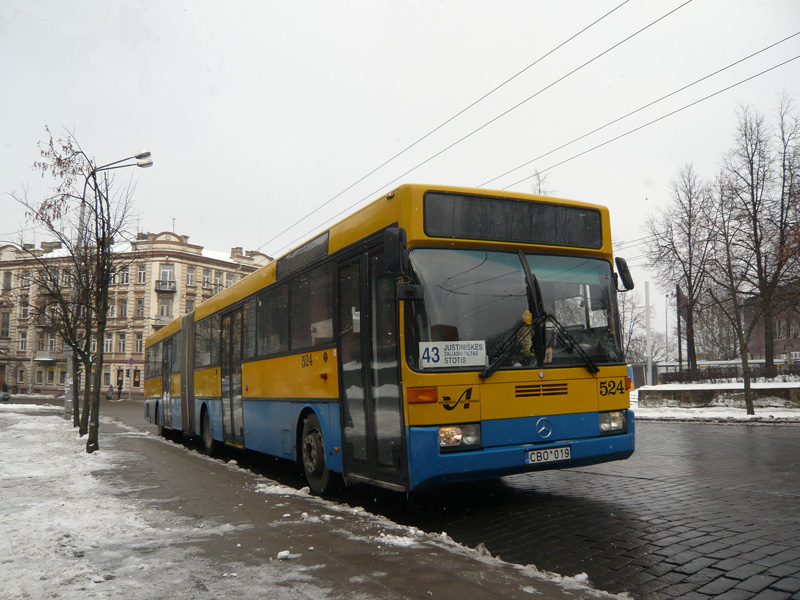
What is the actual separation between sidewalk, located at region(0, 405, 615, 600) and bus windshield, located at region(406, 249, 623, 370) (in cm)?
173

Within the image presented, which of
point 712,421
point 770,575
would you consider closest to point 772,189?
point 712,421

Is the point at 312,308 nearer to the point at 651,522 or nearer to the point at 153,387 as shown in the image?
the point at 651,522

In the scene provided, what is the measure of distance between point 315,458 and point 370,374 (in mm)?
1981

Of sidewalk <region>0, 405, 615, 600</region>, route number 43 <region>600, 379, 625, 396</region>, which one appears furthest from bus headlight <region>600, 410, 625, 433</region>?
sidewalk <region>0, 405, 615, 600</region>

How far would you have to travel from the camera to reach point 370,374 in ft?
23.3

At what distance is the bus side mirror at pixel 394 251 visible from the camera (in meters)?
6.21

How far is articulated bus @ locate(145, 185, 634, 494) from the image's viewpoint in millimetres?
6309

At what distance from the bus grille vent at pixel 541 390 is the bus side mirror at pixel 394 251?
1.61m

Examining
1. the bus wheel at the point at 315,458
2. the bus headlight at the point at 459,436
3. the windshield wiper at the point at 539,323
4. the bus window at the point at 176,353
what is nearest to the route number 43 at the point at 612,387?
the windshield wiper at the point at 539,323

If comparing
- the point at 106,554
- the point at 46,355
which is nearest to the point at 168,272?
the point at 46,355

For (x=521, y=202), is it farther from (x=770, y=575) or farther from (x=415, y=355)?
(x=770, y=575)

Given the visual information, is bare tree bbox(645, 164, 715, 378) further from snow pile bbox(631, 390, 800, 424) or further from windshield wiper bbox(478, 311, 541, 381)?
windshield wiper bbox(478, 311, 541, 381)

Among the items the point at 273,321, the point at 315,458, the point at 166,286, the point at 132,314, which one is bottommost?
the point at 315,458

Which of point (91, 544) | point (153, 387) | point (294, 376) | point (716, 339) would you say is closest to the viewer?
point (91, 544)
